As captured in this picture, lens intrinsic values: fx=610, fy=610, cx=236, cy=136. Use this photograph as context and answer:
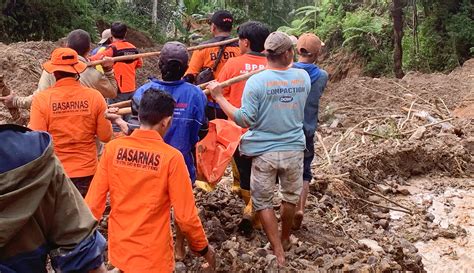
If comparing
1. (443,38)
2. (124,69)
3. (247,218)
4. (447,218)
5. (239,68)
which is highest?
(239,68)

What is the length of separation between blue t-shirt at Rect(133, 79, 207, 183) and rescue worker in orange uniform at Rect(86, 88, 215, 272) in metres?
0.76

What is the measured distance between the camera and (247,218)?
544 centimetres

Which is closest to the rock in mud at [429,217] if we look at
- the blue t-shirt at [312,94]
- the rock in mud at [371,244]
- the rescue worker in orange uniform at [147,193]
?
the rock in mud at [371,244]

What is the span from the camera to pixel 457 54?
20.0m

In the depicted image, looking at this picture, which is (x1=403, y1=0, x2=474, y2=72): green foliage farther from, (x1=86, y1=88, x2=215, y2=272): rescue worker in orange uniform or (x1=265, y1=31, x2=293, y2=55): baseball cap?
(x1=86, y1=88, x2=215, y2=272): rescue worker in orange uniform

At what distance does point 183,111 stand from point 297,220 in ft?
6.15

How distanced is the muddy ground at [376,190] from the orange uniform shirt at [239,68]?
1.15 metres

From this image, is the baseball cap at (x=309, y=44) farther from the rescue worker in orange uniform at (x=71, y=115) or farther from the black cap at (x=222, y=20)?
the rescue worker in orange uniform at (x=71, y=115)

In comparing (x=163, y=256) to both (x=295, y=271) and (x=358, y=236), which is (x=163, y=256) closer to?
(x=295, y=271)

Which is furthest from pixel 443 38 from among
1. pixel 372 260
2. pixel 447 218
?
pixel 372 260

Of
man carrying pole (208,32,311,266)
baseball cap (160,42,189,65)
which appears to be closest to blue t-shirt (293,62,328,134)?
man carrying pole (208,32,311,266)

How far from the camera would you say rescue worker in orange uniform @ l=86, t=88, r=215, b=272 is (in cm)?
347

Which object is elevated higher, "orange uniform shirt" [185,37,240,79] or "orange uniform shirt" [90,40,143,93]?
"orange uniform shirt" [185,37,240,79]

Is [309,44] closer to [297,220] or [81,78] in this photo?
[297,220]
